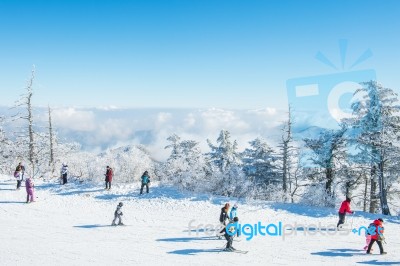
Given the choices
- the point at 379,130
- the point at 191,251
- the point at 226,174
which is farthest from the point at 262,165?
the point at 191,251

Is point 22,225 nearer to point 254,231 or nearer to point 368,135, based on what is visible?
point 254,231

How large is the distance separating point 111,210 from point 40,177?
514 inches

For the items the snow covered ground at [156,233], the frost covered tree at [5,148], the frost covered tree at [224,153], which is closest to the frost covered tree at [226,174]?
the frost covered tree at [224,153]

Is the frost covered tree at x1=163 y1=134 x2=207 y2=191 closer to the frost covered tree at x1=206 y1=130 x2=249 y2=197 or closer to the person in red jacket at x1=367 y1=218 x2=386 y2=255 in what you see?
the frost covered tree at x1=206 y1=130 x2=249 y2=197

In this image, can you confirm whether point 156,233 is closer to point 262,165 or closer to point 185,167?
point 185,167

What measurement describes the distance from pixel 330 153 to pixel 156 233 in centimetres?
2023

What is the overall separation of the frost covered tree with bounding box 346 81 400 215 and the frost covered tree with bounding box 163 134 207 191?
48.8 feet

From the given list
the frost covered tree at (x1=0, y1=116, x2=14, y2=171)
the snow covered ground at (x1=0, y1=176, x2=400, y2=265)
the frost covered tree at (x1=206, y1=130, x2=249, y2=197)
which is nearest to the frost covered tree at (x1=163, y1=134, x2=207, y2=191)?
the frost covered tree at (x1=206, y1=130, x2=249, y2=197)

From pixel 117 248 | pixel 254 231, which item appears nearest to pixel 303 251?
pixel 254 231

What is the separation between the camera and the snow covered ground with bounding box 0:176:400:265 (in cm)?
1414

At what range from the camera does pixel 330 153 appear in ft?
101

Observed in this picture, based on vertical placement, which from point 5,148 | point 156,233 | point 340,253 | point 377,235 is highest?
point 5,148

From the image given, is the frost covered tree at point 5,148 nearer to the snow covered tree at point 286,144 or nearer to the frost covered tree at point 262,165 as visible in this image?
the frost covered tree at point 262,165

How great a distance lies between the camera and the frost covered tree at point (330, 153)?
30594mm
